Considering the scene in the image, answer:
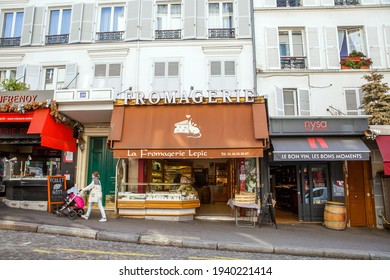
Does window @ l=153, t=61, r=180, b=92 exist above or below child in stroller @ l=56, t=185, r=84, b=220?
above

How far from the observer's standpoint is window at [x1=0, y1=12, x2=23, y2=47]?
11.6 meters

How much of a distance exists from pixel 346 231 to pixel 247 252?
4.55 meters

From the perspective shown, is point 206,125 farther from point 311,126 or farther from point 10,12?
point 10,12

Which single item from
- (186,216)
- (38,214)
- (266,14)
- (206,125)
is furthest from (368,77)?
(38,214)

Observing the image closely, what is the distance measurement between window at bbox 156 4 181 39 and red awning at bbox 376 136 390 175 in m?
8.80

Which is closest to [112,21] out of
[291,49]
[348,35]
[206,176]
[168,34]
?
[168,34]

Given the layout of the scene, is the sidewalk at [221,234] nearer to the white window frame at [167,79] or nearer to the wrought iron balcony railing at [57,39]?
the white window frame at [167,79]

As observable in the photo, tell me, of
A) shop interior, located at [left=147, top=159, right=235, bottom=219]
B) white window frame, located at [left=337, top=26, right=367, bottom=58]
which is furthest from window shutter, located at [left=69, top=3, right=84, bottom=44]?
white window frame, located at [left=337, top=26, right=367, bottom=58]

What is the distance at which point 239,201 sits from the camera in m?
8.68

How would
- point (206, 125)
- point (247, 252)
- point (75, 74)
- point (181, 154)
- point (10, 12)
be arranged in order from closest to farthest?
point (247, 252)
point (181, 154)
point (206, 125)
point (75, 74)
point (10, 12)

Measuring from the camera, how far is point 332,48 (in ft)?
35.4

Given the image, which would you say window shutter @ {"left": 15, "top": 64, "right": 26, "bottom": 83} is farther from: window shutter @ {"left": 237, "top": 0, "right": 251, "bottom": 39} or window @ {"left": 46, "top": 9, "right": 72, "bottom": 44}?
window shutter @ {"left": 237, "top": 0, "right": 251, "bottom": 39}

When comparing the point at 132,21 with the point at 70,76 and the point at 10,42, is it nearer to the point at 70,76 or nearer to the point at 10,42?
the point at 70,76

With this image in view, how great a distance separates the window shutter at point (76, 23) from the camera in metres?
11.3
